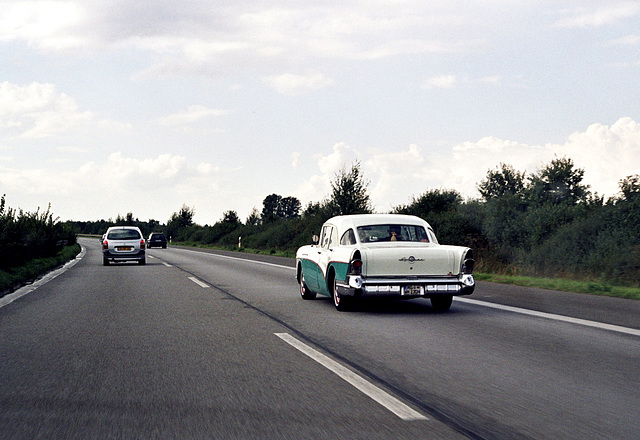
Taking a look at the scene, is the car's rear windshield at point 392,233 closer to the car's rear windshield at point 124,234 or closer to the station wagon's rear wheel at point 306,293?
the station wagon's rear wheel at point 306,293

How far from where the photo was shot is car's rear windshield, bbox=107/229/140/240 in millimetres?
27427

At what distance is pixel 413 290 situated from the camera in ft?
33.5

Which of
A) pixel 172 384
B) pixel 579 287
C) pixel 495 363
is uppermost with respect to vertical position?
pixel 579 287

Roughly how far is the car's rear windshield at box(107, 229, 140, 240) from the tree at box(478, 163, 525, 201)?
46468 mm

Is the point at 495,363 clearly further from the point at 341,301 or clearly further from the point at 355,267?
the point at 341,301

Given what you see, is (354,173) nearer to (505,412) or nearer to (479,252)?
(479,252)

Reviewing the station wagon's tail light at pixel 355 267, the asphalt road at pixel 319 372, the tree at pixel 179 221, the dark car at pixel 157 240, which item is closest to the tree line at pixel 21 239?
the asphalt road at pixel 319 372

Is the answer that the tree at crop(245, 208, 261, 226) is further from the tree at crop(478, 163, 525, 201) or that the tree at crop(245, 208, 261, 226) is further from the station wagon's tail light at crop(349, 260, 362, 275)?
the station wagon's tail light at crop(349, 260, 362, 275)

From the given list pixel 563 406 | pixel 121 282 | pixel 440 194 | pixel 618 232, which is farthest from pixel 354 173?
pixel 563 406

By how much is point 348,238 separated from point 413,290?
5.56 ft

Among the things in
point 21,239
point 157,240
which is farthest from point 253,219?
point 21,239

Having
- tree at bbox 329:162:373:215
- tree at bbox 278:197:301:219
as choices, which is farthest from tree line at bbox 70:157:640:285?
tree at bbox 278:197:301:219

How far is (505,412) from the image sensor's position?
4.77 m

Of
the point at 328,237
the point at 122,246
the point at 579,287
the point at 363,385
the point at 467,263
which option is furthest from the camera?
the point at 122,246
